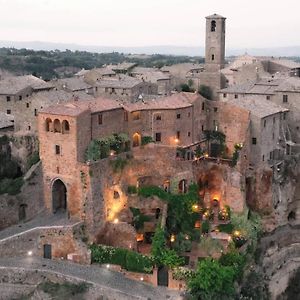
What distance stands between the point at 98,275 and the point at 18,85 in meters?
30.0

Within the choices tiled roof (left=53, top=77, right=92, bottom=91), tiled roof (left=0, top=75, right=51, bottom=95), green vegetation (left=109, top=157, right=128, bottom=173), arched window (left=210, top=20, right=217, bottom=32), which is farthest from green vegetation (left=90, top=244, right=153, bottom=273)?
arched window (left=210, top=20, right=217, bottom=32)

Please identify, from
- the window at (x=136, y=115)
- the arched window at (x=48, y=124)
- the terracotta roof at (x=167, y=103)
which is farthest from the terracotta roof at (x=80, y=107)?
the terracotta roof at (x=167, y=103)

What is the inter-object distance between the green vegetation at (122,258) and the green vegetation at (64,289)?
3.60 metres

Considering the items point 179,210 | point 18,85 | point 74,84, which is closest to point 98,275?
point 179,210

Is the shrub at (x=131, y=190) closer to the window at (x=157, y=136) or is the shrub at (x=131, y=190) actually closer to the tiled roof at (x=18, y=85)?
the window at (x=157, y=136)

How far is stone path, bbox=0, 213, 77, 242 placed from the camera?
43.3m

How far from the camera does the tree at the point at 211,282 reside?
40406 millimetres

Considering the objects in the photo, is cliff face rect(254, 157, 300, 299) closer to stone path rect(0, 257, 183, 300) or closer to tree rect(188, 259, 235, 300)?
tree rect(188, 259, 235, 300)

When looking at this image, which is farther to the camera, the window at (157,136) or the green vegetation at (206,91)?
the green vegetation at (206,91)

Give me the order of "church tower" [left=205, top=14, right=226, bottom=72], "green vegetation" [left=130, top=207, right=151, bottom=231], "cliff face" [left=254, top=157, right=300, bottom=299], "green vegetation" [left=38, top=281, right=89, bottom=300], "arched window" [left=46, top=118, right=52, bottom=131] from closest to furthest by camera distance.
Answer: "green vegetation" [left=38, top=281, right=89, bottom=300]
"arched window" [left=46, top=118, right=52, bottom=131]
"green vegetation" [left=130, top=207, right=151, bottom=231]
"cliff face" [left=254, top=157, right=300, bottom=299]
"church tower" [left=205, top=14, right=226, bottom=72]

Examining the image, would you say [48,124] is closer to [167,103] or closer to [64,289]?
[167,103]

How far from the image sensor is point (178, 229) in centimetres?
4653

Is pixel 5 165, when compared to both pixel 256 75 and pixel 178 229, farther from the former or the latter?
pixel 256 75

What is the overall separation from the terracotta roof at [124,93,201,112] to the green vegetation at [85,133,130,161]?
2.73 meters
